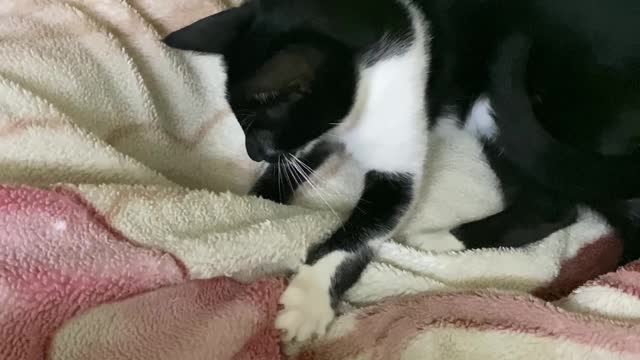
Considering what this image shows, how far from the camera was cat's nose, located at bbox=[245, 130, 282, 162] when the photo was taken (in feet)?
3.85

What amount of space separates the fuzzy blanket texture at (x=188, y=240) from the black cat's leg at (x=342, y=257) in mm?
20

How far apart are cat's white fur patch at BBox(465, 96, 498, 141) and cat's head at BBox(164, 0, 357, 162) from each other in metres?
0.25

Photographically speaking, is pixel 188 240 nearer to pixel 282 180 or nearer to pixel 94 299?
pixel 94 299

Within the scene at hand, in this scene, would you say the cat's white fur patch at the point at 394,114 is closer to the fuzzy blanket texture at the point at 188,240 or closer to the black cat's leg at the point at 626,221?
the fuzzy blanket texture at the point at 188,240

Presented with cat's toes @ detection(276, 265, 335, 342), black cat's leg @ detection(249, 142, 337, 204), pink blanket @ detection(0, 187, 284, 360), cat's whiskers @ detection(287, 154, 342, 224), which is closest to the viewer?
pink blanket @ detection(0, 187, 284, 360)

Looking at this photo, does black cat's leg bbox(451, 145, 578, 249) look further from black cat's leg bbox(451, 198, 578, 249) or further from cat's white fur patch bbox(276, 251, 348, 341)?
cat's white fur patch bbox(276, 251, 348, 341)

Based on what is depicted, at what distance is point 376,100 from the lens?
1270mm

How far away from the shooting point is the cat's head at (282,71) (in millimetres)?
1111

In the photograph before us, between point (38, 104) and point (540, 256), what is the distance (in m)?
0.73

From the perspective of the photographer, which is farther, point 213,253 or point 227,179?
point 227,179

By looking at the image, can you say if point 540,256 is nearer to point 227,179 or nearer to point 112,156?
point 227,179

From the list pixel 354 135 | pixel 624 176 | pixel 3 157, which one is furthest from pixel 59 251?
pixel 624 176

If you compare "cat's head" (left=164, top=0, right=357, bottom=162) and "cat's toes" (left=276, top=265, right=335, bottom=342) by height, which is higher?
"cat's head" (left=164, top=0, right=357, bottom=162)

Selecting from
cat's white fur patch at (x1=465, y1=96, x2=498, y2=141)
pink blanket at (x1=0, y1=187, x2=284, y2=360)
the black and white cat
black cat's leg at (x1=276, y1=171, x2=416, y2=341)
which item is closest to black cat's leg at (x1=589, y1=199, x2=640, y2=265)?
the black and white cat
